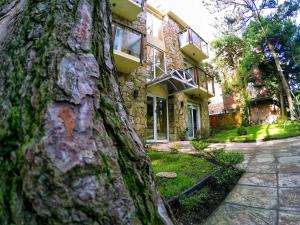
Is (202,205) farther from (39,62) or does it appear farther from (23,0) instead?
(23,0)

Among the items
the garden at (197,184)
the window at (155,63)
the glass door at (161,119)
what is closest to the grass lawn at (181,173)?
the garden at (197,184)

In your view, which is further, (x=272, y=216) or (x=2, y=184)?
(x=272, y=216)

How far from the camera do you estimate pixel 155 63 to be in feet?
31.1

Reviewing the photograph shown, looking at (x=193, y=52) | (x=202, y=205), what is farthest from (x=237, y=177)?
(x=193, y=52)

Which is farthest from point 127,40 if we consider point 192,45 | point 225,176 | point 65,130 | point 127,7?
point 65,130

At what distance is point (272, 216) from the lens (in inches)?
69.9

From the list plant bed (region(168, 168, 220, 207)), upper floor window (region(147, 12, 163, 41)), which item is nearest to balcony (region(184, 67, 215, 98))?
upper floor window (region(147, 12, 163, 41))

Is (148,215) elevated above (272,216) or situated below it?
above

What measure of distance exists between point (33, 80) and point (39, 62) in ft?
0.33

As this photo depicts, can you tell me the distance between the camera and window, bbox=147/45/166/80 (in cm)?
898

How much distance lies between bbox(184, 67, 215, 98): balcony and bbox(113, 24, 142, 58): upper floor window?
3534 millimetres

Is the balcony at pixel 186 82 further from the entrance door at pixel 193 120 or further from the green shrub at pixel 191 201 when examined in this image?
the green shrub at pixel 191 201

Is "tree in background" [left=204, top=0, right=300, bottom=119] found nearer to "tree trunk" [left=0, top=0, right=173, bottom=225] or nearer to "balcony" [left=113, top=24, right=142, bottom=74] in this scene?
"balcony" [left=113, top=24, right=142, bottom=74]

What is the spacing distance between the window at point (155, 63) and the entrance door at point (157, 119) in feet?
3.54
